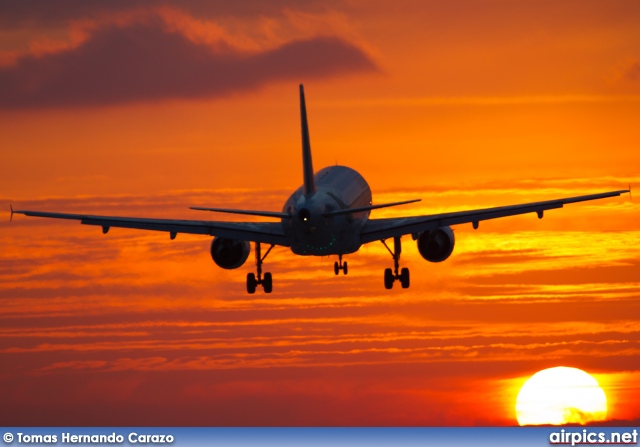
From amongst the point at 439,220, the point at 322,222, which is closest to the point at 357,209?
the point at 322,222

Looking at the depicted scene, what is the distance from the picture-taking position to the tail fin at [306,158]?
102750mm

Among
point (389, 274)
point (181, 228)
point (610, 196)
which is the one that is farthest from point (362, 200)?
point (610, 196)

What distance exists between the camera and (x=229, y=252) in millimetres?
111312

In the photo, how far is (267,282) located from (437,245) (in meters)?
11.5

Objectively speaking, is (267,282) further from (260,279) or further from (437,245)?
(437,245)

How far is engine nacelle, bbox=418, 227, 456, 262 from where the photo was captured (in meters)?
109

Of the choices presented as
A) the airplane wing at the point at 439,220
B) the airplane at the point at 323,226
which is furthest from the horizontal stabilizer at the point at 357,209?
the airplane wing at the point at 439,220

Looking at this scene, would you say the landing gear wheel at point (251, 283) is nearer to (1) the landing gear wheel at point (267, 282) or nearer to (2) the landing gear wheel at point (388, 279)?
(1) the landing gear wheel at point (267, 282)

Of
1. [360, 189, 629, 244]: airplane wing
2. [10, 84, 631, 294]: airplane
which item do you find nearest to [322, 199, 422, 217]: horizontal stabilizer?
[10, 84, 631, 294]: airplane

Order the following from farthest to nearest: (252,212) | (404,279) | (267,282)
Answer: (404,279)
(267,282)
(252,212)

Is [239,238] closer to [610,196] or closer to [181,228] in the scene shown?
[181,228]

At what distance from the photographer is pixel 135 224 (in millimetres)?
110000

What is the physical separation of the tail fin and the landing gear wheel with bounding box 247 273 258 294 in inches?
373

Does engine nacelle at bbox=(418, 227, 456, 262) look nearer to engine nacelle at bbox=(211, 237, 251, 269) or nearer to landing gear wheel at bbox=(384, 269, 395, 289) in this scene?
landing gear wheel at bbox=(384, 269, 395, 289)
